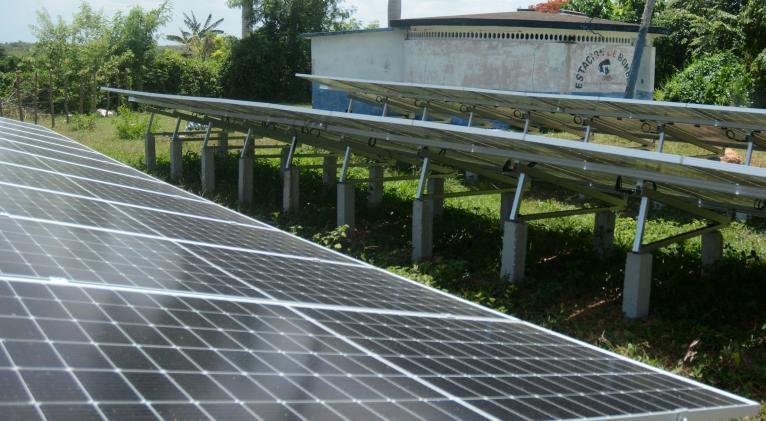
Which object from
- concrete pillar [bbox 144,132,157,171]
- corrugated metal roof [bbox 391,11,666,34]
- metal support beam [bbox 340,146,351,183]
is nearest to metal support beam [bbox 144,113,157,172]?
concrete pillar [bbox 144,132,157,171]

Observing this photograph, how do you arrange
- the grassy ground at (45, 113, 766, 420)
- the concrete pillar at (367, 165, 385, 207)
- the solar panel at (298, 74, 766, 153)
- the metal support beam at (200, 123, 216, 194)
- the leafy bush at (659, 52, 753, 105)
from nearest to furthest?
the grassy ground at (45, 113, 766, 420)
the solar panel at (298, 74, 766, 153)
the concrete pillar at (367, 165, 385, 207)
the metal support beam at (200, 123, 216, 194)
the leafy bush at (659, 52, 753, 105)

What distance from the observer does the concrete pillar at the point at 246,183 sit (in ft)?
65.6

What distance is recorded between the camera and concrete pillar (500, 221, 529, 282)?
41.1ft

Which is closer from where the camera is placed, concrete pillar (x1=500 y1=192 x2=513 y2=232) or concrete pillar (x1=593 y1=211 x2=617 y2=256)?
concrete pillar (x1=593 y1=211 x2=617 y2=256)

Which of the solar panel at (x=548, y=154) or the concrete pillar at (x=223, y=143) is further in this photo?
the concrete pillar at (x=223, y=143)

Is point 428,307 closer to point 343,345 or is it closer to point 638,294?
point 343,345

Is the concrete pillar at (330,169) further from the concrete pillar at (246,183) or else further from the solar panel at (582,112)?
the solar panel at (582,112)

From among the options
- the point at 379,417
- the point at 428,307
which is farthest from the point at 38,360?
the point at 428,307

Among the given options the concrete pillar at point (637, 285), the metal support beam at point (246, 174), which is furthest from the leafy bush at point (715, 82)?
the concrete pillar at point (637, 285)

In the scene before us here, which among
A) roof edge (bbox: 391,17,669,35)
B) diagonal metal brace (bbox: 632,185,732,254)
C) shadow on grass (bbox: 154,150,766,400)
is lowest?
shadow on grass (bbox: 154,150,766,400)

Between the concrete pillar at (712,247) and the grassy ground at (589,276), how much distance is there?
0.55 feet

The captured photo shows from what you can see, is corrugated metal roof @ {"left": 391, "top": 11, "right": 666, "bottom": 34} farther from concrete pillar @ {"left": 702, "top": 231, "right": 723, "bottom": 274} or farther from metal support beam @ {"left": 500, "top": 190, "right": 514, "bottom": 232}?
concrete pillar @ {"left": 702, "top": 231, "right": 723, "bottom": 274}

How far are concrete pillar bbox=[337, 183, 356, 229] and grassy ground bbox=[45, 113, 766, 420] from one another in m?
0.44

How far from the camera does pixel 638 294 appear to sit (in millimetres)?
10867
